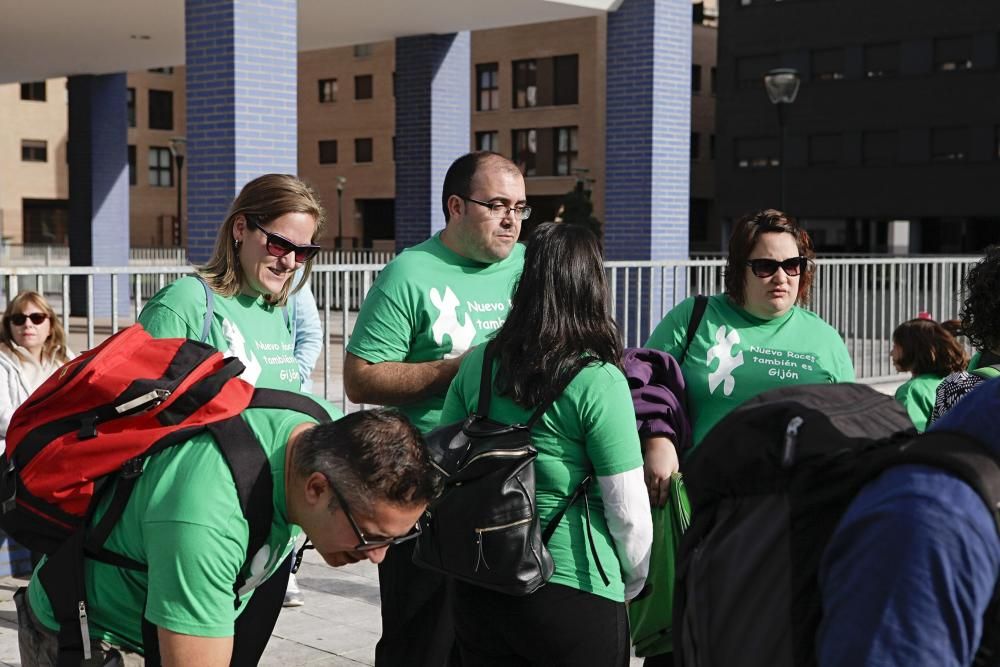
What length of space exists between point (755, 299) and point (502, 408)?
1264 millimetres

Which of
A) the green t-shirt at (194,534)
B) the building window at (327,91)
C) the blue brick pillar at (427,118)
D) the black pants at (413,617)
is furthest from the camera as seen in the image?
the building window at (327,91)

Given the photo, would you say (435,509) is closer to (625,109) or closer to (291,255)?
(291,255)

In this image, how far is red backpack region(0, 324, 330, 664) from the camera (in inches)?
94.6

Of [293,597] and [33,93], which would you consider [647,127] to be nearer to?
[293,597]

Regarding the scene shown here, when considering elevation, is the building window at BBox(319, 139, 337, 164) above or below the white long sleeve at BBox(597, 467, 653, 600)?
above

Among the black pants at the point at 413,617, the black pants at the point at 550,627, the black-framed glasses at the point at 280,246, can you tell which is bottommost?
the black pants at the point at 413,617

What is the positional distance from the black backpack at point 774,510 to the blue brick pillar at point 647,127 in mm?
15336

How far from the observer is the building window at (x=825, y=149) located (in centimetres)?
5541

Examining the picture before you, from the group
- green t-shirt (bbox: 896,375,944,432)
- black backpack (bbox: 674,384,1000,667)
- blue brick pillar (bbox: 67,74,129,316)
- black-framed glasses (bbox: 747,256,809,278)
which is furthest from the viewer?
blue brick pillar (bbox: 67,74,129,316)

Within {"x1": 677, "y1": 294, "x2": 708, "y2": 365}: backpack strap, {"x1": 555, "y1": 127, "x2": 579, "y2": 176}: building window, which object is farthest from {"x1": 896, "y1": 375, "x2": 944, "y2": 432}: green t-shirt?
{"x1": 555, "y1": 127, "x2": 579, "y2": 176}: building window

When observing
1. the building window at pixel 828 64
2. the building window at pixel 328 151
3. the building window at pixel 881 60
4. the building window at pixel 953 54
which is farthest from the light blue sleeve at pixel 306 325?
the building window at pixel 328 151

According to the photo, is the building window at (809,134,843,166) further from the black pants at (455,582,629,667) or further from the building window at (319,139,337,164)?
the black pants at (455,582,629,667)

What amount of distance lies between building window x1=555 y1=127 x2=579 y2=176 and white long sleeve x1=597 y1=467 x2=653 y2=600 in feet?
177

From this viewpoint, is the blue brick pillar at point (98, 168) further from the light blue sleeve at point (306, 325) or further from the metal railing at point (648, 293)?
the light blue sleeve at point (306, 325)
